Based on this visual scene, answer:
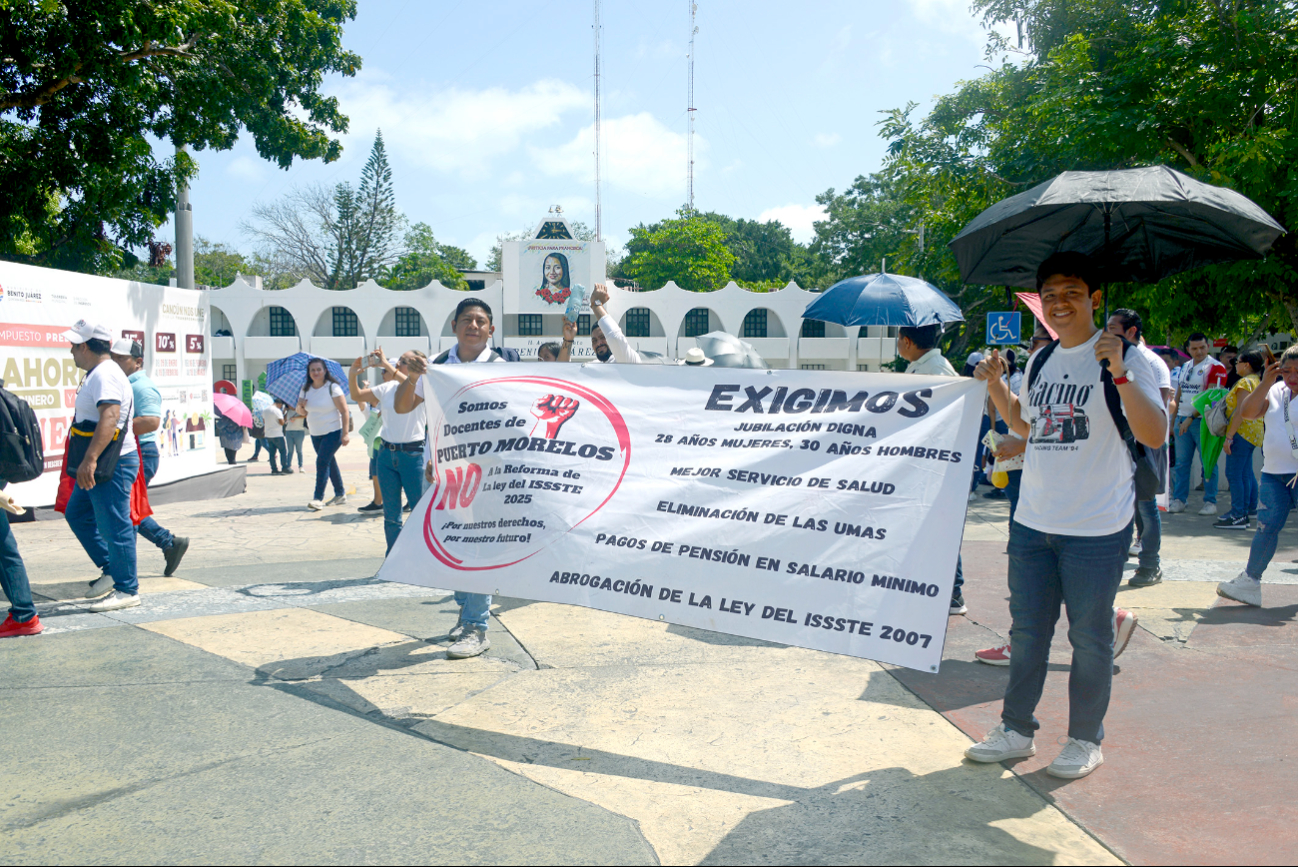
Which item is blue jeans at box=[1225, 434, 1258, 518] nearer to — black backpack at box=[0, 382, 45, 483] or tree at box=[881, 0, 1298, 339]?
tree at box=[881, 0, 1298, 339]

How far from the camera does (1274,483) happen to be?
6340 mm

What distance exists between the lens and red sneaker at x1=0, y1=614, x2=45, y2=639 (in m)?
5.53

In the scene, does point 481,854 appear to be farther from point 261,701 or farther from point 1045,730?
point 1045,730

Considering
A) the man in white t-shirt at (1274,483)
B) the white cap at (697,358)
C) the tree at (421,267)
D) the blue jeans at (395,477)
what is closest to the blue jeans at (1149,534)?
the man in white t-shirt at (1274,483)

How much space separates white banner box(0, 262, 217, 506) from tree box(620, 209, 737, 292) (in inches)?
2461

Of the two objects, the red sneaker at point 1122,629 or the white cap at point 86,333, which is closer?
the red sneaker at point 1122,629

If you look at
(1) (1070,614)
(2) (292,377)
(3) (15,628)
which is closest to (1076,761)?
(1) (1070,614)

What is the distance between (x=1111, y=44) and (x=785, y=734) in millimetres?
18573

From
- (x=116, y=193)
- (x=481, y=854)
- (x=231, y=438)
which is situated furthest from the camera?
(x=231, y=438)

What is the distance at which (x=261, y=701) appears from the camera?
14.6 ft

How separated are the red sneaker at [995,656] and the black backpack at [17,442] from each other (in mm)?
5535

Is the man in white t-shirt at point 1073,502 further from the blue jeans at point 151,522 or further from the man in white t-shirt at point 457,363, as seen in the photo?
the blue jeans at point 151,522

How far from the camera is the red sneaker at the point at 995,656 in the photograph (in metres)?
5.04

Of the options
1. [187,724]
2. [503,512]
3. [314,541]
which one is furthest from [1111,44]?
[187,724]
